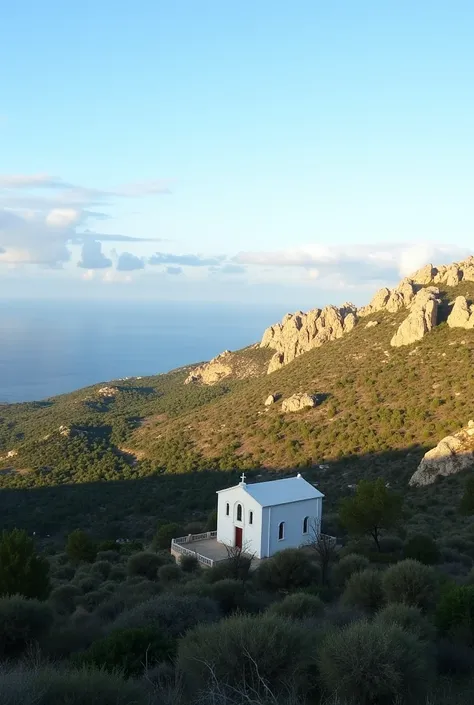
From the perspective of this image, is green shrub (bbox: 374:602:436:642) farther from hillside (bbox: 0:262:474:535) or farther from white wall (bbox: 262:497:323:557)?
hillside (bbox: 0:262:474:535)

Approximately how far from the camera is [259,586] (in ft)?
48.6

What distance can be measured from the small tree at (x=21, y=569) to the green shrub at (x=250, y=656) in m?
6.73

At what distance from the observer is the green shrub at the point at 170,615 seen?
9602 millimetres

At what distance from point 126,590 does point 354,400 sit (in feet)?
83.4

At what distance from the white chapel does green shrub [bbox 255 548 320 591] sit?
4357mm

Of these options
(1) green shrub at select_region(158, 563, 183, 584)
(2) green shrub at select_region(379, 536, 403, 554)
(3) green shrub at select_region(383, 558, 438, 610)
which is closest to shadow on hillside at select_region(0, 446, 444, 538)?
(2) green shrub at select_region(379, 536, 403, 554)

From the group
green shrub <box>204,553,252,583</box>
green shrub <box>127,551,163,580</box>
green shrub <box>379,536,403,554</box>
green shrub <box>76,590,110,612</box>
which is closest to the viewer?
green shrub <box>76,590,110,612</box>

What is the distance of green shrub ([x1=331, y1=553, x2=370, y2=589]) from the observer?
571 inches

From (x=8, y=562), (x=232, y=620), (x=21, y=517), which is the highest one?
(x=232, y=620)

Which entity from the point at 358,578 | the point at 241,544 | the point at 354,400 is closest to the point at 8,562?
the point at 358,578

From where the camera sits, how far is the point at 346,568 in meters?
14.8

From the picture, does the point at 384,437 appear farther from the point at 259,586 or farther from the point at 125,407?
the point at 125,407

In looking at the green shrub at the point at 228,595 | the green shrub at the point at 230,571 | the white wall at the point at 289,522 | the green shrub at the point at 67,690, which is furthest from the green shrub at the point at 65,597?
the green shrub at the point at 67,690

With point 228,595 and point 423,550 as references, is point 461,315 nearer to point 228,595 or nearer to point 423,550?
point 423,550
